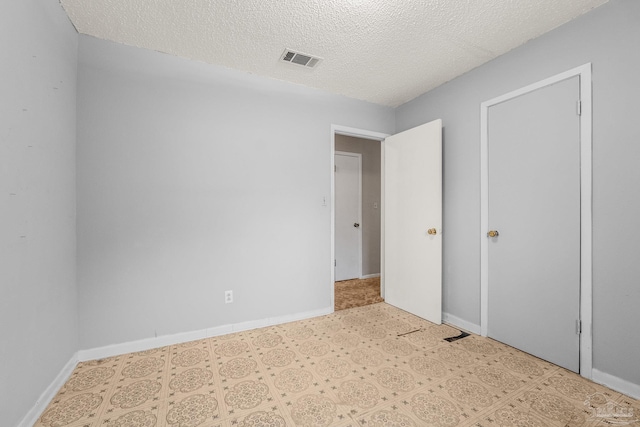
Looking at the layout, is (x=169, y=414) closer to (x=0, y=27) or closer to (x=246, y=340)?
(x=246, y=340)

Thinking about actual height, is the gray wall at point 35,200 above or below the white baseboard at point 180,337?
above

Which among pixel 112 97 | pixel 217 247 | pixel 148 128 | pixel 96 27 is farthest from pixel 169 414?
pixel 96 27

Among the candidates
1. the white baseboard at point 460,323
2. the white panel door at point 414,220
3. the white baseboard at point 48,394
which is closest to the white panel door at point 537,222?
the white baseboard at point 460,323

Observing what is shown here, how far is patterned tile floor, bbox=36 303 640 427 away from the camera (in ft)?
4.71

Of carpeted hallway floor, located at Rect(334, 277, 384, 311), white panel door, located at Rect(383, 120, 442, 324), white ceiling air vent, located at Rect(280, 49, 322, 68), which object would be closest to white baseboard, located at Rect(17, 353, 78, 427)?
carpeted hallway floor, located at Rect(334, 277, 384, 311)

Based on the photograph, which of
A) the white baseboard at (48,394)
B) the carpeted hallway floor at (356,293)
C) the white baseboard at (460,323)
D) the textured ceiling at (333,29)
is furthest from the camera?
the carpeted hallway floor at (356,293)

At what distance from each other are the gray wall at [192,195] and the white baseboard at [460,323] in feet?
4.18

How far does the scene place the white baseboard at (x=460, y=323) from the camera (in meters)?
2.50

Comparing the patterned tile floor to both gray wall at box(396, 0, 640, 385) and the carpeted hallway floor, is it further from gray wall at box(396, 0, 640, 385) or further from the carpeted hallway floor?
the carpeted hallway floor

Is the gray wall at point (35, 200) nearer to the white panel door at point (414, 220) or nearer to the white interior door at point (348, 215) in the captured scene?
the white panel door at point (414, 220)

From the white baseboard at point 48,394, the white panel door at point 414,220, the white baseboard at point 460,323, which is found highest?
the white panel door at point 414,220

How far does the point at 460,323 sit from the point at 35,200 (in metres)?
3.49

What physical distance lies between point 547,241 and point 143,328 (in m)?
3.37

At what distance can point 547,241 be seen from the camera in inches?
79.0
